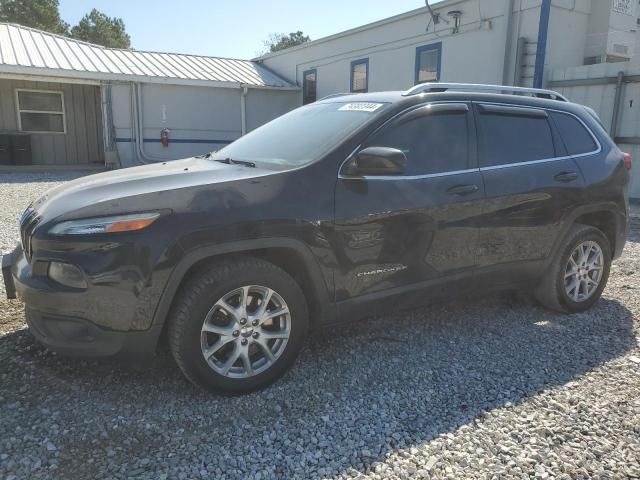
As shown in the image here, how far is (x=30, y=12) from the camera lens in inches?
1975

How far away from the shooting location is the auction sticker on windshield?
348 centimetres

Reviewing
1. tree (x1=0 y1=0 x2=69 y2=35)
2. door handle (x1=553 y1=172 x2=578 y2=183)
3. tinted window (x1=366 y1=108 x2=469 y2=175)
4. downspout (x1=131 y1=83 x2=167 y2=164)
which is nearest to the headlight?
tinted window (x1=366 y1=108 x2=469 y2=175)

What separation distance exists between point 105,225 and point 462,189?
7.52 feet

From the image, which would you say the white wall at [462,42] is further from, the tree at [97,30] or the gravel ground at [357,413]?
the tree at [97,30]

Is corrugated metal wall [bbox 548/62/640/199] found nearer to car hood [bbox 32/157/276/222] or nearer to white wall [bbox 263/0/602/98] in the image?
white wall [bbox 263/0/602/98]

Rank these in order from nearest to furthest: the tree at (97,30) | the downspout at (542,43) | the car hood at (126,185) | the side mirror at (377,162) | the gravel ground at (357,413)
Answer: the gravel ground at (357,413) < the car hood at (126,185) < the side mirror at (377,162) < the downspout at (542,43) < the tree at (97,30)

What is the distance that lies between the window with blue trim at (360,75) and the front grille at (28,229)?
13458 mm

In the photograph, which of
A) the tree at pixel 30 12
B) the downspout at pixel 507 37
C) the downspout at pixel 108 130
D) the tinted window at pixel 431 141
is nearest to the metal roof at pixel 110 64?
the downspout at pixel 108 130

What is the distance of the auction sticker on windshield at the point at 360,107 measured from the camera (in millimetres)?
3479

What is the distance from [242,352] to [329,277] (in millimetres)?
674

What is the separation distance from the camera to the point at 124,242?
Answer: 8.45 feet

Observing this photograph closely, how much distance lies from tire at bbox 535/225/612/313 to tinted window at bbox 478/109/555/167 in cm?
77

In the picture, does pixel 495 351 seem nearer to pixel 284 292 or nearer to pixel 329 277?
pixel 329 277

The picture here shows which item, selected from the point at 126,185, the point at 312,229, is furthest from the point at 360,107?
the point at 126,185
